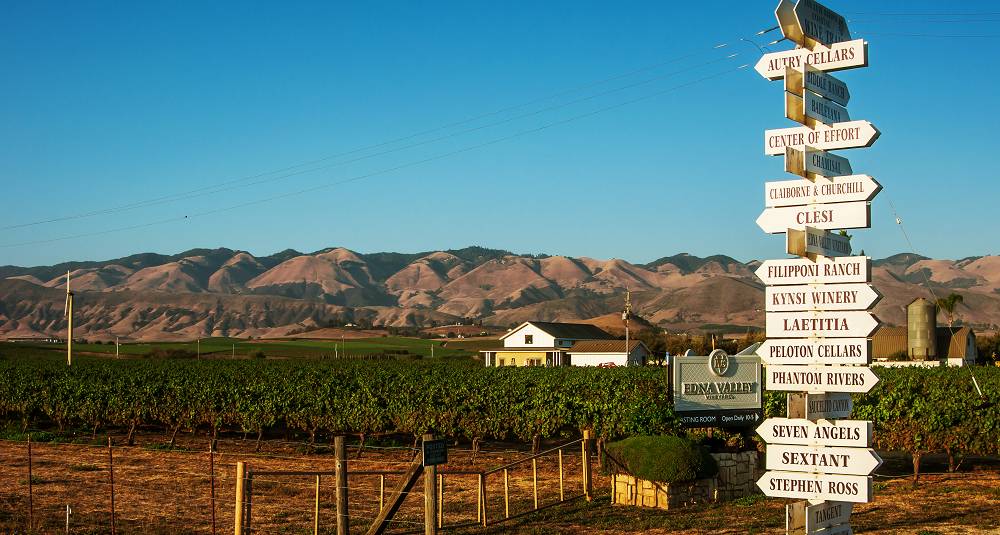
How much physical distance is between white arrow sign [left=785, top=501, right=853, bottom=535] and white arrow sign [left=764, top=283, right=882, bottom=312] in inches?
84.3

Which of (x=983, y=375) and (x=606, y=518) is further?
(x=983, y=375)

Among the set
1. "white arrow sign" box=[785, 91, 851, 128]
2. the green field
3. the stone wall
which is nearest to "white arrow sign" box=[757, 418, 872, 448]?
"white arrow sign" box=[785, 91, 851, 128]

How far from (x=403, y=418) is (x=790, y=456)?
72.0 feet

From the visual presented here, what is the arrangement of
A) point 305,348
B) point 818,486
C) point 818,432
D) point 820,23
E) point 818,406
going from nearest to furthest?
point 818,486, point 818,432, point 818,406, point 820,23, point 305,348

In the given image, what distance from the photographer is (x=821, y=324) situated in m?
11.0

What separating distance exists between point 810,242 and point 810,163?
92cm

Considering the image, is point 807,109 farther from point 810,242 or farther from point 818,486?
point 818,486

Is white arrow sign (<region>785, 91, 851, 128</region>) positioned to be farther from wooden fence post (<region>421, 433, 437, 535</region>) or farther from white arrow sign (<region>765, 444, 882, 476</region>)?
wooden fence post (<region>421, 433, 437, 535</region>)

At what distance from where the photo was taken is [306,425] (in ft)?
111

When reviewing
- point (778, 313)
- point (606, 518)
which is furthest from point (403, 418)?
point (778, 313)

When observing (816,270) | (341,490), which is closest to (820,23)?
(816,270)

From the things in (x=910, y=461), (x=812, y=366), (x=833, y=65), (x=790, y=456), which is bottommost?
(x=910, y=461)

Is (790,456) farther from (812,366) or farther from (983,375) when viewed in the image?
(983,375)

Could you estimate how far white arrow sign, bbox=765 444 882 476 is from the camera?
10.7 m
